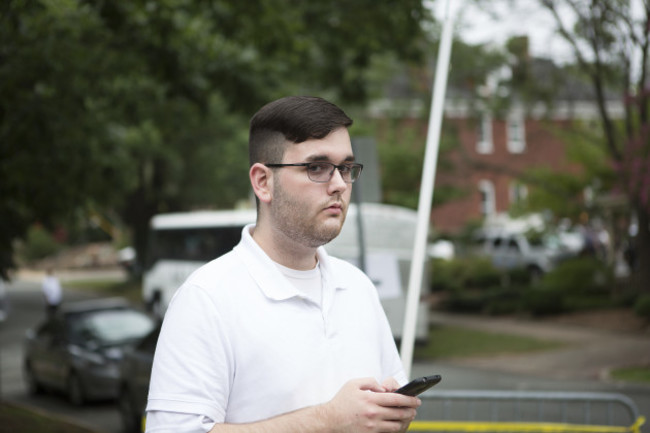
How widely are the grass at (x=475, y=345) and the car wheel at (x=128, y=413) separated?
7830 millimetres

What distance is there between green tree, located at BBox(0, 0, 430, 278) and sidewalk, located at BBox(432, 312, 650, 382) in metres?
5.73

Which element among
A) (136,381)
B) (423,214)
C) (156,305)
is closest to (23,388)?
(136,381)

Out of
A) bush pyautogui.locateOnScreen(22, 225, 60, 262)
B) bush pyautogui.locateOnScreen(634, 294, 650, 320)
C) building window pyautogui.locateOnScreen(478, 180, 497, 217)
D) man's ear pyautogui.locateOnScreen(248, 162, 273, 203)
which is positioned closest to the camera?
man's ear pyautogui.locateOnScreen(248, 162, 273, 203)

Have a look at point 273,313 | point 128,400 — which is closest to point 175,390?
point 273,313

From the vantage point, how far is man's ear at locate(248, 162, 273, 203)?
221cm

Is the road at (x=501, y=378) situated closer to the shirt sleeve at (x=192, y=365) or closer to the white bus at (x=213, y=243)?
the white bus at (x=213, y=243)

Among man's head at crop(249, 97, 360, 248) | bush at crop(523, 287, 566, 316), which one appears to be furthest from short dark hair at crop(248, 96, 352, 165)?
bush at crop(523, 287, 566, 316)

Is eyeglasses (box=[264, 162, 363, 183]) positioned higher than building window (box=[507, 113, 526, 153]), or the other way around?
building window (box=[507, 113, 526, 153])

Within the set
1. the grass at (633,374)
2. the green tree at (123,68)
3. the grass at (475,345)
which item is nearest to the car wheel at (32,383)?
the green tree at (123,68)

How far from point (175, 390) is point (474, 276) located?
27689mm

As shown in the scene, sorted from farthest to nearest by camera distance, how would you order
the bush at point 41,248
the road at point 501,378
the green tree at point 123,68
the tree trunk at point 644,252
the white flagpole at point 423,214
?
the bush at point 41,248, the tree trunk at point 644,252, the road at point 501,378, the green tree at point 123,68, the white flagpole at point 423,214

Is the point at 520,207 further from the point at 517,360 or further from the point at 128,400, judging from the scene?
the point at 128,400

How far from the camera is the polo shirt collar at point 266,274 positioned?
7.03 ft

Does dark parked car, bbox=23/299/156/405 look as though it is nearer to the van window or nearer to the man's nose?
the van window
